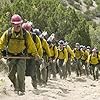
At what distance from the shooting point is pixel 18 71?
10664 millimetres

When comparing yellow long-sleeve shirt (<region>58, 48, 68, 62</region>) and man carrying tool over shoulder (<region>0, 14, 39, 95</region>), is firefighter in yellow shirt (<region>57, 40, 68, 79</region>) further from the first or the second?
man carrying tool over shoulder (<region>0, 14, 39, 95</region>)

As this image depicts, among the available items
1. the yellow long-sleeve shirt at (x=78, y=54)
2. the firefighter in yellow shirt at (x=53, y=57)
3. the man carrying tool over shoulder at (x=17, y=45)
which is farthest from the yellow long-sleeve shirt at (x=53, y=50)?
the man carrying tool over shoulder at (x=17, y=45)

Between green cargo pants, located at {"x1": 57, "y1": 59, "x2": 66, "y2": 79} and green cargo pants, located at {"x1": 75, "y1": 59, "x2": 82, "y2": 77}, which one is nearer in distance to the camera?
green cargo pants, located at {"x1": 57, "y1": 59, "x2": 66, "y2": 79}

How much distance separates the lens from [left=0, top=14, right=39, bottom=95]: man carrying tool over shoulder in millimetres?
10234

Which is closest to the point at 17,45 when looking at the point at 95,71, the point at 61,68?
the point at 61,68

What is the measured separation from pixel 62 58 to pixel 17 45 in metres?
10.5

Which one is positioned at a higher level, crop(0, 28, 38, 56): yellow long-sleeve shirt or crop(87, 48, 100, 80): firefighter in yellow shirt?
crop(0, 28, 38, 56): yellow long-sleeve shirt

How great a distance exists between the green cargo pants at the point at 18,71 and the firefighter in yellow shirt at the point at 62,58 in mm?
9473

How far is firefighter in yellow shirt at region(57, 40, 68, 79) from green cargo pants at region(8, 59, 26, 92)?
9.47 metres

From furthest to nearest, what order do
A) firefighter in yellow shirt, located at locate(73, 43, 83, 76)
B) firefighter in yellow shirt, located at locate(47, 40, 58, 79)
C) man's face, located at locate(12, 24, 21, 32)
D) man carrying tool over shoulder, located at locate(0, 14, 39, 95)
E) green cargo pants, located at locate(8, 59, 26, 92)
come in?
firefighter in yellow shirt, located at locate(73, 43, 83, 76)
firefighter in yellow shirt, located at locate(47, 40, 58, 79)
green cargo pants, located at locate(8, 59, 26, 92)
man carrying tool over shoulder, located at locate(0, 14, 39, 95)
man's face, located at locate(12, 24, 21, 32)

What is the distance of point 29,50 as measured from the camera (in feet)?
34.7

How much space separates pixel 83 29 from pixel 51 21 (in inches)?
170

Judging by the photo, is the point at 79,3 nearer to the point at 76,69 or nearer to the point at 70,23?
the point at 70,23

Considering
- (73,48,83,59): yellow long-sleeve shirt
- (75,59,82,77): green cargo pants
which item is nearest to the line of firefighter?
(75,59,82,77): green cargo pants
